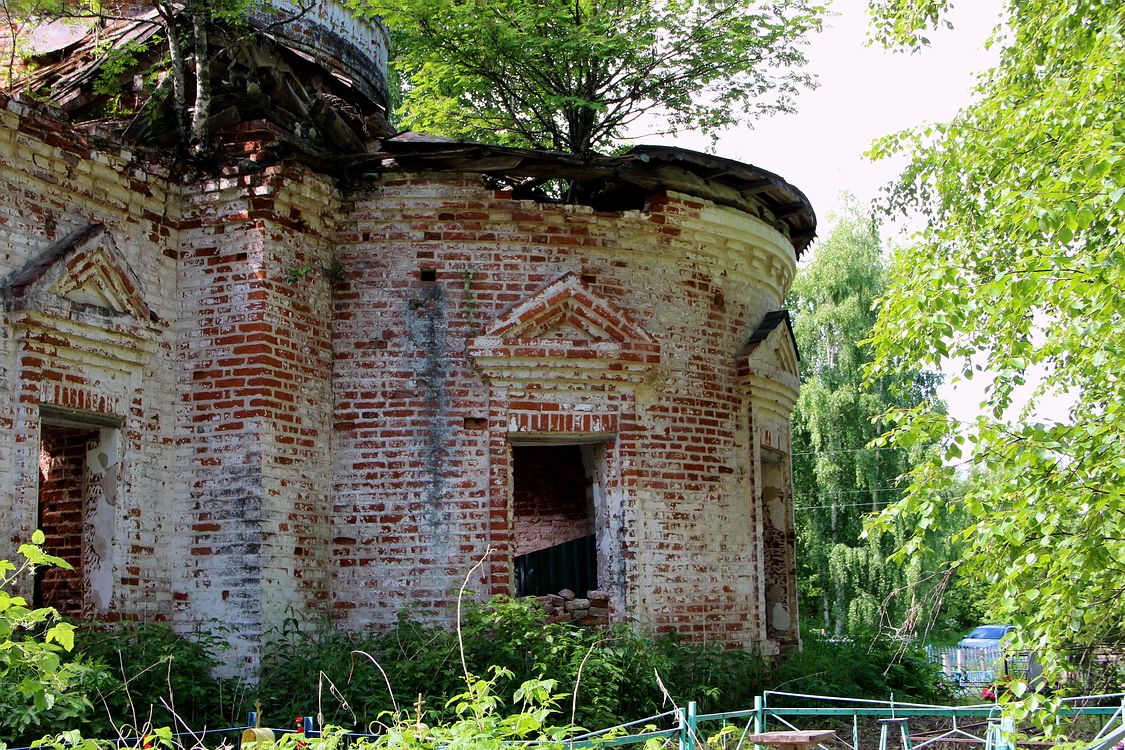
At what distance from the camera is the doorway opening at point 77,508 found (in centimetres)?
806

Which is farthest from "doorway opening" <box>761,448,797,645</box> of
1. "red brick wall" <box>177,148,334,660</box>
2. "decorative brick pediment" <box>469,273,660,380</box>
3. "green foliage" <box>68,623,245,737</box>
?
"green foliage" <box>68,623,245,737</box>

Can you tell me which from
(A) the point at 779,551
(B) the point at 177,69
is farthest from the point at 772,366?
(B) the point at 177,69

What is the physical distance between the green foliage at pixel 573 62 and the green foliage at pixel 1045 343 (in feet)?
17.9

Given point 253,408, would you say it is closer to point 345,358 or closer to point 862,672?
point 345,358

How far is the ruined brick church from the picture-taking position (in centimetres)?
808

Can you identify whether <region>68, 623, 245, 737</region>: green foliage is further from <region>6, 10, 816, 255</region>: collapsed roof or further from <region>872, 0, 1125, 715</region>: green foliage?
Result: <region>872, 0, 1125, 715</region>: green foliage

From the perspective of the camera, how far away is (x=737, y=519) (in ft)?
33.6

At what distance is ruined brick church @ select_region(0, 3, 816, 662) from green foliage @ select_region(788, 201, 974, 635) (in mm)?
13420

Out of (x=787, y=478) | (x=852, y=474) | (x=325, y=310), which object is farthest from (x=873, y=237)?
(x=325, y=310)

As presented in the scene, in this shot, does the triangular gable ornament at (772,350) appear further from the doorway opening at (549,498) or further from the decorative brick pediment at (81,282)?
the decorative brick pediment at (81,282)

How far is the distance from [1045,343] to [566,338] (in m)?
4.18

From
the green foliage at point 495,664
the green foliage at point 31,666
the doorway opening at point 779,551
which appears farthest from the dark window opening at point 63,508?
the doorway opening at point 779,551

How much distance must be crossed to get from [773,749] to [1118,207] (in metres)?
3.31

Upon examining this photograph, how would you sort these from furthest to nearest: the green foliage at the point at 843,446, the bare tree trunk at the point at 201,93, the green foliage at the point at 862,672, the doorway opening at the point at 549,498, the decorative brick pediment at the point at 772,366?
the green foliage at the point at 843,446 → the doorway opening at the point at 549,498 → the decorative brick pediment at the point at 772,366 → the green foliage at the point at 862,672 → the bare tree trunk at the point at 201,93
